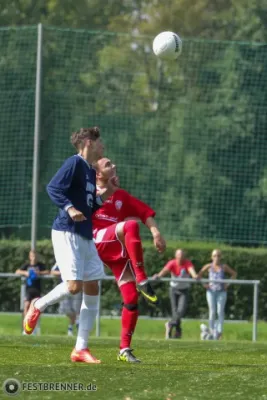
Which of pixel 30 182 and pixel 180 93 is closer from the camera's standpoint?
pixel 30 182

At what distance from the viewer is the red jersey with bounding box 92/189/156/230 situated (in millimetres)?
10508

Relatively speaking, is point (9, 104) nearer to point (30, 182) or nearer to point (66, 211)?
point (30, 182)

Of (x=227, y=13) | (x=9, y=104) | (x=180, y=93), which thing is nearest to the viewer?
(x=9, y=104)

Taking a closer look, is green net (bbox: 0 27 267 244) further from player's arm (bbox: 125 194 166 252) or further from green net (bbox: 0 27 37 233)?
player's arm (bbox: 125 194 166 252)

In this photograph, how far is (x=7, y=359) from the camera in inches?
392

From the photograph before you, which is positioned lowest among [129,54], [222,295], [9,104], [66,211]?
[222,295]

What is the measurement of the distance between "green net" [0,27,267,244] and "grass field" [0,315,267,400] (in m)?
10.8

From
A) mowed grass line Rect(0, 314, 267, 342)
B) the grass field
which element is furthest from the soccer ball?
mowed grass line Rect(0, 314, 267, 342)

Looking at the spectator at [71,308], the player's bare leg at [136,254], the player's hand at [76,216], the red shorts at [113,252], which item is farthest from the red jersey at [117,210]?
the spectator at [71,308]

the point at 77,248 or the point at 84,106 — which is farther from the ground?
the point at 84,106

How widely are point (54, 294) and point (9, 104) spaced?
52.4 ft

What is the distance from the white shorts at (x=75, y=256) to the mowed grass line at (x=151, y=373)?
73 centimetres

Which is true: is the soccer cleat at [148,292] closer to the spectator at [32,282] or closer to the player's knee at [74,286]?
the player's knee at [74,286]

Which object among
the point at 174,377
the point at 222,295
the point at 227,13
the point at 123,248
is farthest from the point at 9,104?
the point at 227,13
